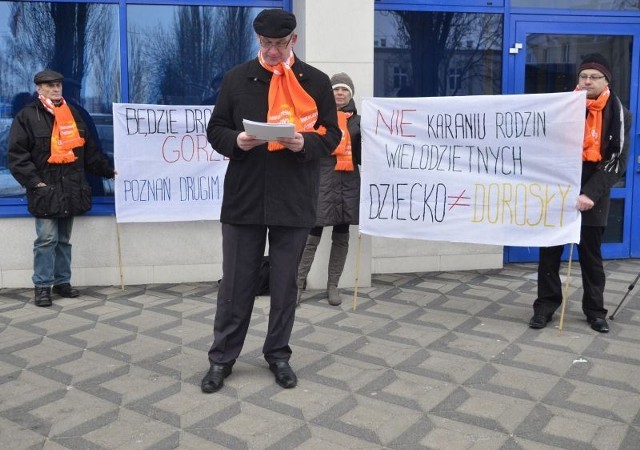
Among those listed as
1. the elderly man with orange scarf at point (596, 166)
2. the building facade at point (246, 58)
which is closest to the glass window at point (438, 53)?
the building facade at point (246, 58)

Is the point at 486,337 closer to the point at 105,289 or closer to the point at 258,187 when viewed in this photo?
the point at 258,187

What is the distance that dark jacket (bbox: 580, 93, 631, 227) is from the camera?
4.86 meters

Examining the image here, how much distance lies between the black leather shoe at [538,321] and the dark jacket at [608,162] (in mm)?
747

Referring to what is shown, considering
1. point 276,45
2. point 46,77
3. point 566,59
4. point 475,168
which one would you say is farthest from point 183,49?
point 566,59

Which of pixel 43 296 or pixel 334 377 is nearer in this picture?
pixel 334 377

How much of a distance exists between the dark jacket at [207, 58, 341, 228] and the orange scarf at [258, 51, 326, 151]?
0.15 ft

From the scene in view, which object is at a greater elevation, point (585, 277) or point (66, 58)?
point (66, 58)

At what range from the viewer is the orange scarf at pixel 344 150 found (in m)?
5.69

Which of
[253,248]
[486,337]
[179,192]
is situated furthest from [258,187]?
[179,192]

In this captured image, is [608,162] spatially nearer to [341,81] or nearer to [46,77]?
[341,81]

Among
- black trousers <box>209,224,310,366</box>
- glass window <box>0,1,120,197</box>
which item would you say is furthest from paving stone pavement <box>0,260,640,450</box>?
glass window <box>0,1,120,197</box>

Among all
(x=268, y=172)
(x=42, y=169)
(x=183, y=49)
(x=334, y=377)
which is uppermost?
(x=183, y=49)

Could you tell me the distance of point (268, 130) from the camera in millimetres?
3461

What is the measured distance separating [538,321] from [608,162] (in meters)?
1.24
